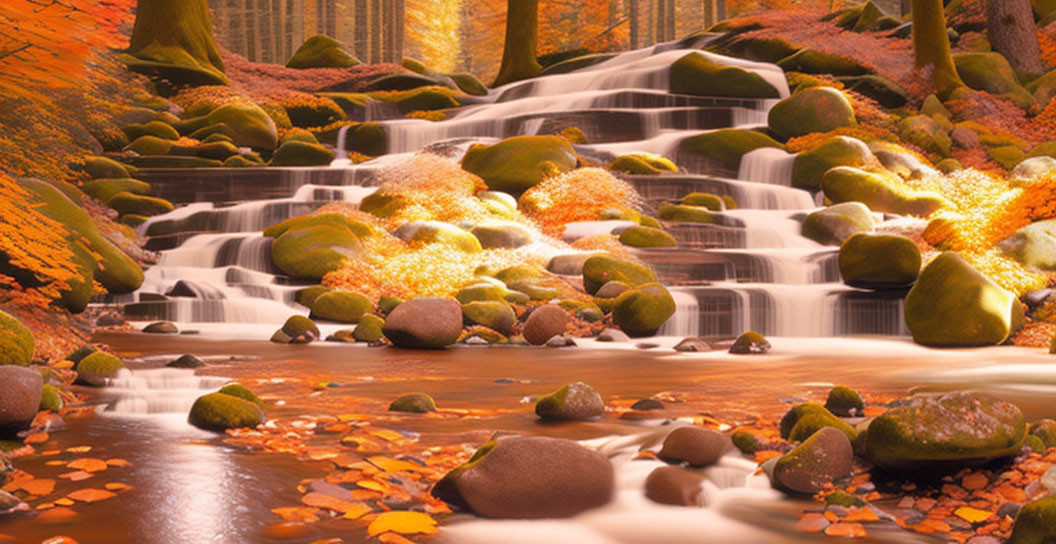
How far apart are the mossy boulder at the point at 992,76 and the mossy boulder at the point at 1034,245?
9.77m

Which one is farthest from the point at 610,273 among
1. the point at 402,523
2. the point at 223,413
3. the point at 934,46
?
the point at 934,46

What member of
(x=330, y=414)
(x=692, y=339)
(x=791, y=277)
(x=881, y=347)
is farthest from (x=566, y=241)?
(x=330, y=414)

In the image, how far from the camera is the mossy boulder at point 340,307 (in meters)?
10.3

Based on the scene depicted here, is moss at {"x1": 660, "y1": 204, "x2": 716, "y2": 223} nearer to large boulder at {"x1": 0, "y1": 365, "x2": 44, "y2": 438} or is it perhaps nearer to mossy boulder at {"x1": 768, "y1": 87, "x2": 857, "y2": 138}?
mossy boulder at {"x1": 768, "y1": 87, "x2": 857, "y2": 138}

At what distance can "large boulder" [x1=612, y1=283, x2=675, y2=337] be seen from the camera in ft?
31.3

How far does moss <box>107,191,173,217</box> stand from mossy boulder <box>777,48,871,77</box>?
15.8 meters

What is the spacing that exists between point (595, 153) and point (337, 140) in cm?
661

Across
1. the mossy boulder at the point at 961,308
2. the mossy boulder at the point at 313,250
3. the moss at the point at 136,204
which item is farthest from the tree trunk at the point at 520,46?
the mossy boulder at the point at 961,308

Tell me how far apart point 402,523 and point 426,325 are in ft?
17.4

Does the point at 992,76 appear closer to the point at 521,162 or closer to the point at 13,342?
the point at 521,162

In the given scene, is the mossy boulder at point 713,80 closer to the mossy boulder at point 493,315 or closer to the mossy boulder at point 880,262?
the mossy boulder at point 880,262

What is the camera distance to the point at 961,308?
28.5 feet

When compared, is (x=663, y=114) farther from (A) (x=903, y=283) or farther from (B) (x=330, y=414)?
(B) (x=330, y=414)

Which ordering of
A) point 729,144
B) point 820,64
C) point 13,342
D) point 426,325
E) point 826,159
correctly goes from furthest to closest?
point 820,64, point 729,144, point 826,159, point 426,325, point 13,342
